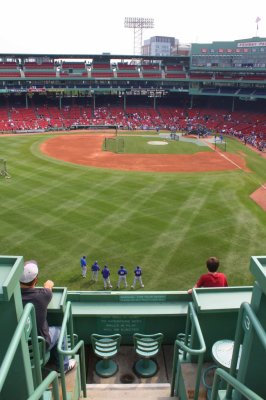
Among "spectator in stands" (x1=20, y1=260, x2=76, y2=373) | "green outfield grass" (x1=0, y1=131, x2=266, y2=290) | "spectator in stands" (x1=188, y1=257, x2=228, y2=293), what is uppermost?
"spectator in stands" (x1=20, y1=260, x2=76, y2=373)

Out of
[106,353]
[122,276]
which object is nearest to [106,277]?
[122,276]

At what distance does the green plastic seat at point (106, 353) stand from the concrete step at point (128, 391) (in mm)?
489

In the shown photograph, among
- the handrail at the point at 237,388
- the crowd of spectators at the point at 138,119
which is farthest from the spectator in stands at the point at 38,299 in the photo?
the crowd of spectators at the point at 138,119

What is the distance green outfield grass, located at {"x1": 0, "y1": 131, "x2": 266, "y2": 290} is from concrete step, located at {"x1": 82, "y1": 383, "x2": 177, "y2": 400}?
10.6 m

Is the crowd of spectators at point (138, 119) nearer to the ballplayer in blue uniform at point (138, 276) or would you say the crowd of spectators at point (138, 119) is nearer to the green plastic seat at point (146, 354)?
the ballplayer in blue uniform at point (138, 276)

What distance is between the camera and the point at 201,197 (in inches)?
1179

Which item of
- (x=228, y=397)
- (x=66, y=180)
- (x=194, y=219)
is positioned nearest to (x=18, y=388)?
(x=228, y=397)

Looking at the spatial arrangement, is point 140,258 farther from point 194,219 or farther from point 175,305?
point 175,305

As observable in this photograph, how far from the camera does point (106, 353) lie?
23.7 ft

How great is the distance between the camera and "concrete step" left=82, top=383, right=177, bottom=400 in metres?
6.20

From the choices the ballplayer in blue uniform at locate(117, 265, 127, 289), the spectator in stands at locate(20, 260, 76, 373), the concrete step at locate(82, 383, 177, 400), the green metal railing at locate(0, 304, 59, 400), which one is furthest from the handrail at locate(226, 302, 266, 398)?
the ballplayer in blue uniform at locate(117, 265, 127, 289)

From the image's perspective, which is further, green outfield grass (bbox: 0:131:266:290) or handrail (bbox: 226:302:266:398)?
green outfield grass (bbox: 0:131:266:290)

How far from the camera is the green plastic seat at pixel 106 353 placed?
23.7 feet

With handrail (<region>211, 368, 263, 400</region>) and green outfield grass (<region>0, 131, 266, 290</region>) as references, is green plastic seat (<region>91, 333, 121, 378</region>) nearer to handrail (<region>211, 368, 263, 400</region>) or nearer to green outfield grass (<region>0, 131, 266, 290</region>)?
handrail (<region>211, 368, 263, 400</region>)
